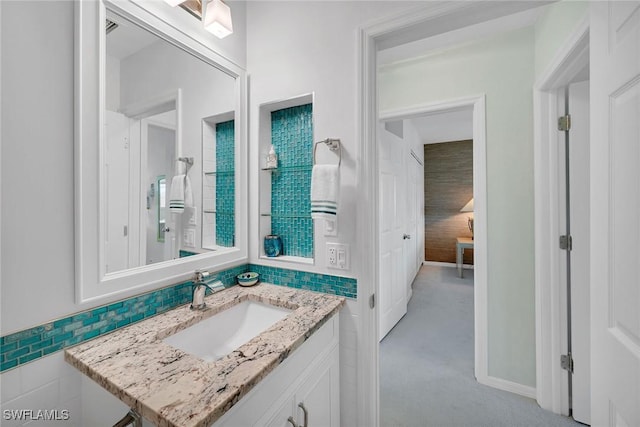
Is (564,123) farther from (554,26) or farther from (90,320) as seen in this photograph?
(90,320)

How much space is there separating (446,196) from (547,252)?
4022 millimetres

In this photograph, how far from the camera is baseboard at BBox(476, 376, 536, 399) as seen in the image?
177 centimetres

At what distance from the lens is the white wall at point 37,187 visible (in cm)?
69

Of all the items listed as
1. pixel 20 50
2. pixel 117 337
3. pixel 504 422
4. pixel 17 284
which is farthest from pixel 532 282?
pixel 20 50

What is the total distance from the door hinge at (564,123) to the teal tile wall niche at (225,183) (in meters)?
1.91

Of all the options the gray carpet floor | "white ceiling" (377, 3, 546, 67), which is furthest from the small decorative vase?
"white ceiling" (377, 3, 546, 67)

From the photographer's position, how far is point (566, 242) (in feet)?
5.12

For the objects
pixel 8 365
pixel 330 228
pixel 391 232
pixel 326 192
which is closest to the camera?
pixel 8 365

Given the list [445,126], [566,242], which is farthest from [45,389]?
[445,126]

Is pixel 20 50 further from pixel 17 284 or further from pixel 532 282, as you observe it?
pixel 532 282

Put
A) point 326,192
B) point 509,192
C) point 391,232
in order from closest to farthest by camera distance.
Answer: point 326,192 < point 509,192 < point 391,232

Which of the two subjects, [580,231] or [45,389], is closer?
[45,389]

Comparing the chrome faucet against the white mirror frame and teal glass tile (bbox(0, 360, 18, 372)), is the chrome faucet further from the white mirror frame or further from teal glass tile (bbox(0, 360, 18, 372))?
teal glass tile (bbox(0, 360, 18, 372))

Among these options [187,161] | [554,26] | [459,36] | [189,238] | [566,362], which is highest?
[459,36]
